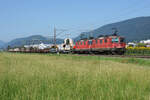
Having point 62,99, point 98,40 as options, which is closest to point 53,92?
point 62,99

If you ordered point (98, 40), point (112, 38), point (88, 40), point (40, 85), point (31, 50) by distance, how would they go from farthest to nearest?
point (31, 50) < point (88, 40) < point (98, 40) < point (112, 38) < point (40, 85)

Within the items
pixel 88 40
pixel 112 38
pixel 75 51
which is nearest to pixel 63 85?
pixel 112 38

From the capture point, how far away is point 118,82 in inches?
233

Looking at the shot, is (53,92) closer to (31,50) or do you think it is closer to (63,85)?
(63,85)

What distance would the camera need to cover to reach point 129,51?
4469 centimetres

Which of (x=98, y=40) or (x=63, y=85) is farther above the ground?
(x=98, y=40)

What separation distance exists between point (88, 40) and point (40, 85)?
112 feet

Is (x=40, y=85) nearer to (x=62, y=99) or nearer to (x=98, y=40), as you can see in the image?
(x=62, y=99)

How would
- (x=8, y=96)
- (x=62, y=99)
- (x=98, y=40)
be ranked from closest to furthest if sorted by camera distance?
(x=62, y=99) < (x=8, y=96) < (x=98, y=40)

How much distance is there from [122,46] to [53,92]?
29.4 m

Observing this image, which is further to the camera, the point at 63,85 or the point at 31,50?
the point at 31,50

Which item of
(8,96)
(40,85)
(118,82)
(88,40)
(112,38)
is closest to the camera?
(8,96)

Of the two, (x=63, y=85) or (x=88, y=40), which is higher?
(x=88, y=40)

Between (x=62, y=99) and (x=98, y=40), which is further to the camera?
(x=98, y=40)
